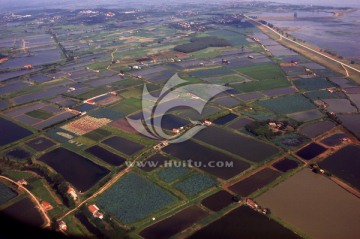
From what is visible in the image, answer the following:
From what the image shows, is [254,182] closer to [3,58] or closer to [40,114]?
[40,114]

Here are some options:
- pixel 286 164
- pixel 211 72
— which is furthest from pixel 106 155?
pixel 211 72

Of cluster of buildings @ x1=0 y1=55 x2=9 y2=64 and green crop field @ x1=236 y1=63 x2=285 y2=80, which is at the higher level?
cluster of buildings @ x1=0 y1=55 x2=9 y2=64

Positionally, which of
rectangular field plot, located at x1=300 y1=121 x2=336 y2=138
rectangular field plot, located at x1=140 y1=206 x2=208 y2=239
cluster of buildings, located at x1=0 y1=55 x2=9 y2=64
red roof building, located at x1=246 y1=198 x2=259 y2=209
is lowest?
rectangular field plot, located at x1=140 y1=206 x2=208 y2=239

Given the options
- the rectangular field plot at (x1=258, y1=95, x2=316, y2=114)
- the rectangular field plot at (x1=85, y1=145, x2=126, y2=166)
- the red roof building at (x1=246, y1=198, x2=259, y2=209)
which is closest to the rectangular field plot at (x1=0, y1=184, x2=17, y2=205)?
the rectangular field plot at (x1=85, y1=145, x2=126, y2=166)

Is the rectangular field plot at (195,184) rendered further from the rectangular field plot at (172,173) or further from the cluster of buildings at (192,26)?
the cluster of buildings at (192,26)

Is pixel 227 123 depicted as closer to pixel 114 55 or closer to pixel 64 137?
pixel 64 137

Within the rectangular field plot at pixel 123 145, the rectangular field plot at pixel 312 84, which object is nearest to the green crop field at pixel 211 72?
the rectangular field plot at pixel 312 84

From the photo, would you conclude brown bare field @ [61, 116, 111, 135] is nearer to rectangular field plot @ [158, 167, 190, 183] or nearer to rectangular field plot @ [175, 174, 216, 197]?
rectangular field plot @ [158, 167, 190, 183]
